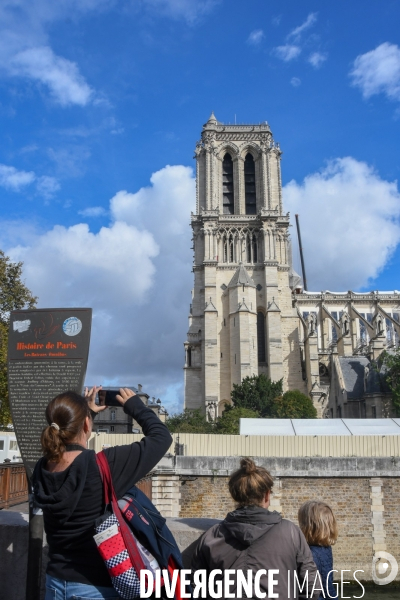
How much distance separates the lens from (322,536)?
12.0 feet

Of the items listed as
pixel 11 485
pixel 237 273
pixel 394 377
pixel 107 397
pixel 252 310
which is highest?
pixel 237 273

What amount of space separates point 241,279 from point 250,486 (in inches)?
1856

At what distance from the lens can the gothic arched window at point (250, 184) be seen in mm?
56812

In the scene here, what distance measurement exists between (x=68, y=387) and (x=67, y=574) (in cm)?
230

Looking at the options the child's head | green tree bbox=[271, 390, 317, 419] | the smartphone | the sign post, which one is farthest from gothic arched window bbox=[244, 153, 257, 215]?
the smartphone

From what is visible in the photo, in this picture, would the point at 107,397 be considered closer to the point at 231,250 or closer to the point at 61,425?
the point at 61,425

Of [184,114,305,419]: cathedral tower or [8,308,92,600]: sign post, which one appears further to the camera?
[184,114,305,419]: cathedral tower

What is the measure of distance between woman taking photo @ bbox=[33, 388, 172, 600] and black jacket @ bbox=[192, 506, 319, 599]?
2.31 feet

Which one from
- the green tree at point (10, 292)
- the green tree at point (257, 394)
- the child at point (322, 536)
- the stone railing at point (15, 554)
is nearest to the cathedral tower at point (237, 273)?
the green tree at point (257, 394)

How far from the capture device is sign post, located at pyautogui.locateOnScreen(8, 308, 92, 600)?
15.9ft

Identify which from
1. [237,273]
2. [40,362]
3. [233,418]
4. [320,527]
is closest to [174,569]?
[320,527]

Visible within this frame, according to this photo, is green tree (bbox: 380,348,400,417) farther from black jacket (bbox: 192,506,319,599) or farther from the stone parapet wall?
black jacket (bbox: 192,506,319,599)

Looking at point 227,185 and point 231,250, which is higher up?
point 227,185

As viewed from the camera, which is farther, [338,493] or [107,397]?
[338,493]
